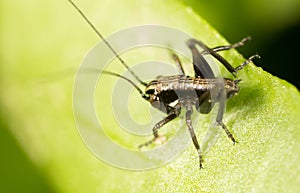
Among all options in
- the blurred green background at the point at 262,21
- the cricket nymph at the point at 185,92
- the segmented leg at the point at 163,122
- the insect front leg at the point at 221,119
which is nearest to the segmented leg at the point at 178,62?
the cricket nymph at the point at 185,92

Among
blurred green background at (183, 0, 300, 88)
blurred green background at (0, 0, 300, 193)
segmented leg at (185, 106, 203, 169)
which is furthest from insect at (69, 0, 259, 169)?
blurred green background at (183, 0, 300, 88)

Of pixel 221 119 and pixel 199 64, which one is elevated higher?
pixel 199 64

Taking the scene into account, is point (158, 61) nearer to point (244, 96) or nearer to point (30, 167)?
point (244, 96)

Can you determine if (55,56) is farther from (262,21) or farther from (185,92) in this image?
(262,21)

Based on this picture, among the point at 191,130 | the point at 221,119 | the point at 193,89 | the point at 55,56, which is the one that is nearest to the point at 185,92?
the point at 193,89

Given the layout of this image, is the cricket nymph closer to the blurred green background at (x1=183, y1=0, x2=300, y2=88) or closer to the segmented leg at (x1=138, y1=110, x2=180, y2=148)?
the segmented leg at (x1=138, y1=110, x2=180, y2=148)

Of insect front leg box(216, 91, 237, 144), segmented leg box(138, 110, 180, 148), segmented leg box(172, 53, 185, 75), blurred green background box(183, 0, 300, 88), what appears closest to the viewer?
insect front leg box(216, 91, 237, 144)
